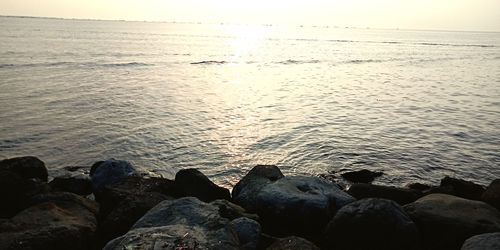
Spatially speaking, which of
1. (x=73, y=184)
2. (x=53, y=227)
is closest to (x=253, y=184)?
(x=53, y=227)

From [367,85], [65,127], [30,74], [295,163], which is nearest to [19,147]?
[65,127]

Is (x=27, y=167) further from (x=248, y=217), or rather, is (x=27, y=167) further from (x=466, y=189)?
(x=466, y=189)

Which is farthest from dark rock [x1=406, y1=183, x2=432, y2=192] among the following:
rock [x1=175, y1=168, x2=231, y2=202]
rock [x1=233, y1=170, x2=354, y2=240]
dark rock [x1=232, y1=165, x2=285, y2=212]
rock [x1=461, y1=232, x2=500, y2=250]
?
rock [x1=461, y1=232, x2=500, y2=250]

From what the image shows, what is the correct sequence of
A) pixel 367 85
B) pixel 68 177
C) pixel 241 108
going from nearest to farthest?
pixel 68 177
pixel 241 108
pixel 367 85

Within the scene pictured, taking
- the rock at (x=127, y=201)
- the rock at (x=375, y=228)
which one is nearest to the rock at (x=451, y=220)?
the rock at (x=375, y=228)

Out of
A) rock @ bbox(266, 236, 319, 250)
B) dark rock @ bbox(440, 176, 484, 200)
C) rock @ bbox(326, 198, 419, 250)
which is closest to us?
rock @ bbox(266, 236, 319, 250)

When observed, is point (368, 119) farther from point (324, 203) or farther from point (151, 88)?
point (151, 88)

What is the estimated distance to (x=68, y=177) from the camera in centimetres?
1033

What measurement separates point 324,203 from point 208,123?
12.2 m

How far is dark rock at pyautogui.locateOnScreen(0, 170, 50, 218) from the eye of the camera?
8492mm

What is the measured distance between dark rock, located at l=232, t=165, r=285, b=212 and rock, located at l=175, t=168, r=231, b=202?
50cm

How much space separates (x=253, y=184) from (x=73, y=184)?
15.3ft

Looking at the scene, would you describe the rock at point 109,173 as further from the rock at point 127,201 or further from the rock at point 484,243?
the rock at point 484,243

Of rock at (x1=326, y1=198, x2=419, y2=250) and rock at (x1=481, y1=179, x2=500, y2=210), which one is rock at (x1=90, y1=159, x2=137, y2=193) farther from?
rock at (x1=481, y1=179, x2=500, y2=210)
